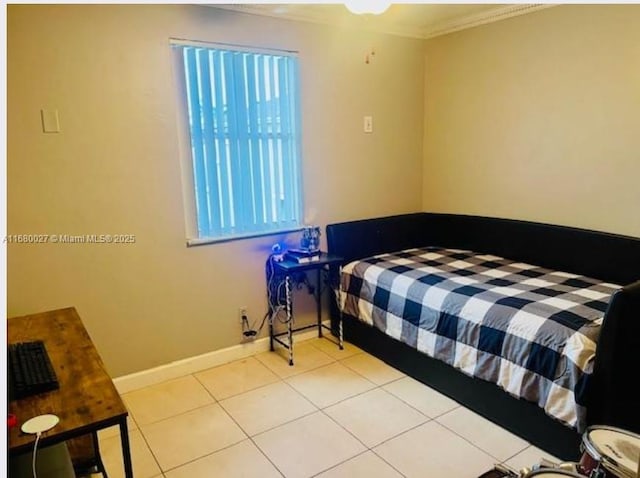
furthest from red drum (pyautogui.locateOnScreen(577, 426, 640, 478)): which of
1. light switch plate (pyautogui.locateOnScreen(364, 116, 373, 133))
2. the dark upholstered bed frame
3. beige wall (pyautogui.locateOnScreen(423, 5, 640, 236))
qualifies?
light switch plate (pyautogui.locateOnScreen(364, 116, 373, 133))

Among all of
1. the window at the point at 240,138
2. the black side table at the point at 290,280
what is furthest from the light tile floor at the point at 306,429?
the window at the point at 240,138

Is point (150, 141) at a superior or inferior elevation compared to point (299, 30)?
inferior

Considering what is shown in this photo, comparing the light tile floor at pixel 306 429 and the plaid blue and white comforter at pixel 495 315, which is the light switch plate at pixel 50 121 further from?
the plaid blue and white comforter at pixel 495 315

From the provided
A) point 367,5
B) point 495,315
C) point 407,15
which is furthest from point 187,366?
point 407,15

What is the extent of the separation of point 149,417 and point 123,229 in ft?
3.43

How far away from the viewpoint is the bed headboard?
2.59 m

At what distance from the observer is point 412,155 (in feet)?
12.1

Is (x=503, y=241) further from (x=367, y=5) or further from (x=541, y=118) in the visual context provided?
(x=367, y=5)

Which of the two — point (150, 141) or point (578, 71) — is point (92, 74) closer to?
point (150, 141)

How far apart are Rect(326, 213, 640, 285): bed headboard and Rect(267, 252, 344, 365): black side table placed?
204 mm

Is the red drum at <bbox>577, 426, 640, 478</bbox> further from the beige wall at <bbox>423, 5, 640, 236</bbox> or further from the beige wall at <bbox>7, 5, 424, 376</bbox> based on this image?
the beige wall at <bbox>7, 5, 424, 376</bbox>

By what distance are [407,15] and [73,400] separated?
9.85 feet

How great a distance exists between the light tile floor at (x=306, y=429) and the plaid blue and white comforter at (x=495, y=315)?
29 centimetres

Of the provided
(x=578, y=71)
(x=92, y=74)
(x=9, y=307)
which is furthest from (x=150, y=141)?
(x=578, y=71)
